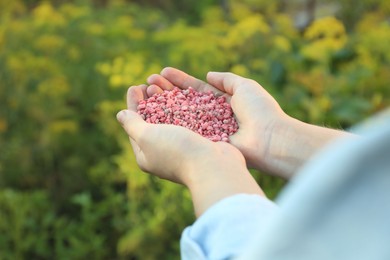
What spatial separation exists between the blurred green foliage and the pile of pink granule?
89cm

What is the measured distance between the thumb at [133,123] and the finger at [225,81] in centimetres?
24

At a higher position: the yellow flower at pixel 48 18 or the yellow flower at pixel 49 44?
the yellow flower at pixel 49 44

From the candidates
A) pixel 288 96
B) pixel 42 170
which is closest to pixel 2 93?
pixel 42 170

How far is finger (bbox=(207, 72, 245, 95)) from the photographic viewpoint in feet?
6.00

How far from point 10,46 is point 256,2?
183cm

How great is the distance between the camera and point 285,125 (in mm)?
1595

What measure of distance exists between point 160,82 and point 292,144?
47cm

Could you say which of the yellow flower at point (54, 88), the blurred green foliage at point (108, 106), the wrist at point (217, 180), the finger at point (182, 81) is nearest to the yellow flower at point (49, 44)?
the blurred green foliage at point (108, 106)

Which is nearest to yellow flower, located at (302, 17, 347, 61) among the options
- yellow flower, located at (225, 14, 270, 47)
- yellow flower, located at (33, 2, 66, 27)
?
yellow flower, located at (225, 14, 270, 47)

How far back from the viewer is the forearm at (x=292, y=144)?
4.88ft

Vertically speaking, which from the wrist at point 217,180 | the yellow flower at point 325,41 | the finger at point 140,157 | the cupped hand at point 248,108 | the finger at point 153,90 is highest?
the wrist at point 217,180

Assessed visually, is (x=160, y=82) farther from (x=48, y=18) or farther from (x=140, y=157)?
(x=48, y=18)

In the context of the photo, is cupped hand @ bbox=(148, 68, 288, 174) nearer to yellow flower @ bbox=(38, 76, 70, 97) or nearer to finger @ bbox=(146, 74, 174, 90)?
finger @ bbox=(146, 74, 174, 90)

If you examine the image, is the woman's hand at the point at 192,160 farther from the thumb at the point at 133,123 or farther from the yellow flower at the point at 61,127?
the yellow flower at the point at 61,127
